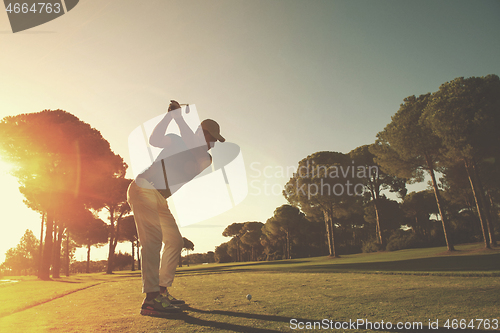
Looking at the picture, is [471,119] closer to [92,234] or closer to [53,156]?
[53,156]

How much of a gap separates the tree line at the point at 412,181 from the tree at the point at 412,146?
0.07 metres

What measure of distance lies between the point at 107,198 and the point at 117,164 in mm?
3188

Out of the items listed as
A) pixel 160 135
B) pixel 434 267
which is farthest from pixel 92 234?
pixel 160 135

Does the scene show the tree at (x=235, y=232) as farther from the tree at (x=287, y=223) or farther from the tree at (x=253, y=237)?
the tree at (x=287, y=223)

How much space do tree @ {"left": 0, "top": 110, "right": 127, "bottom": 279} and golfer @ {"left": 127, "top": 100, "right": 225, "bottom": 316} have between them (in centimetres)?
2149

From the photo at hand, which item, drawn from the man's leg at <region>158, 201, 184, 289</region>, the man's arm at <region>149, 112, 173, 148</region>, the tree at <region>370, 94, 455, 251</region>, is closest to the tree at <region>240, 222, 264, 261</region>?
the tree at <region>370, 94, 455, 251</region>

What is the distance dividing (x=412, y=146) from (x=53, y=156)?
88.3 ft

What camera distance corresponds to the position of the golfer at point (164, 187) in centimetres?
351

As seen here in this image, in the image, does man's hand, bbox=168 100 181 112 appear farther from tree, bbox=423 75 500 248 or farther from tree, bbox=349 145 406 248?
tree, bbox=349 145 406 248

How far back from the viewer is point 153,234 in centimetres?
354

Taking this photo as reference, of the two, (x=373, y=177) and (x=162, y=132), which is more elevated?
(x=373, y=177)

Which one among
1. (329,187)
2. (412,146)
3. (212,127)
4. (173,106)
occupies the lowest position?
(212,127)

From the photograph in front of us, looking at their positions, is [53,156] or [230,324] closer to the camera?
[230,324]

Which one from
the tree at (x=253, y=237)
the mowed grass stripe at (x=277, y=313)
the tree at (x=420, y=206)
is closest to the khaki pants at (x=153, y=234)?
the mowed grass stripe at (x=277, y=313)
